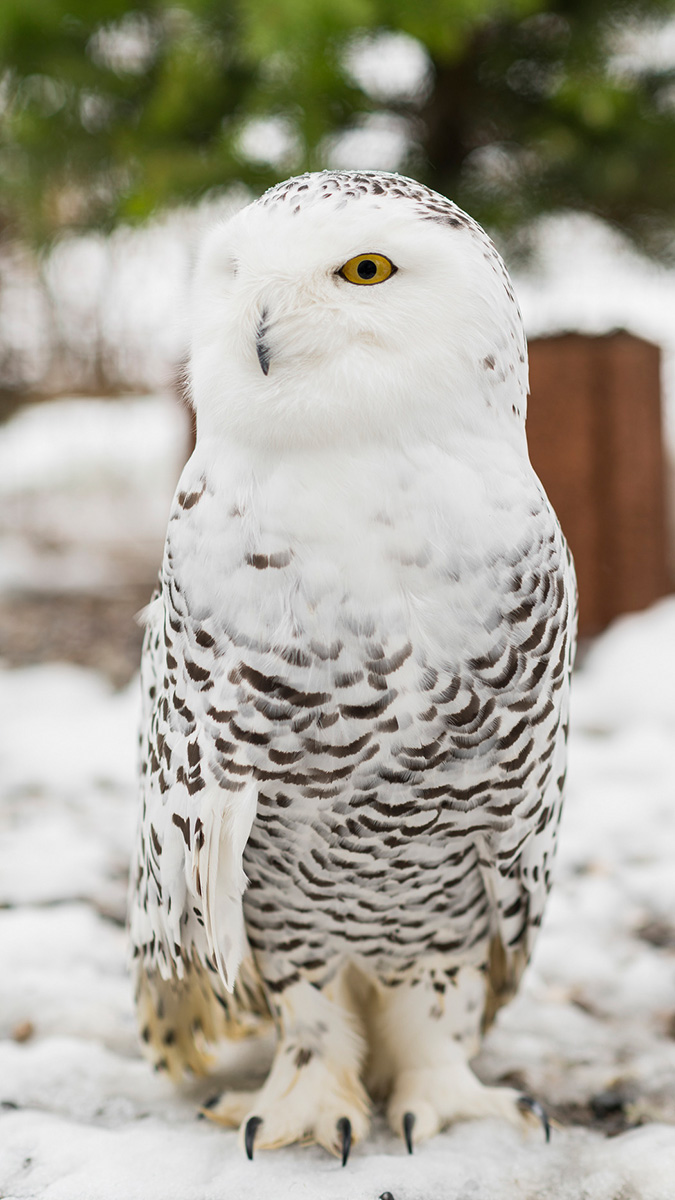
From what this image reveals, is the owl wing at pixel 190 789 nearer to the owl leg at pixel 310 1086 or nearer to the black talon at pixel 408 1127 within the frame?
the owl leg at pixel 310 1086

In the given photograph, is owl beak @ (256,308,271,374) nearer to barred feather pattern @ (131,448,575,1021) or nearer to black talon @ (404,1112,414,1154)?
barred feather pattern @ (131,448,575,1021)

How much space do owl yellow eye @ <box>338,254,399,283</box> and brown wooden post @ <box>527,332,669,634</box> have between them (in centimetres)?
305

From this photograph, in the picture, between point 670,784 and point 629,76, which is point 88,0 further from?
point 670,784

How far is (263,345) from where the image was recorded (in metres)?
1.19

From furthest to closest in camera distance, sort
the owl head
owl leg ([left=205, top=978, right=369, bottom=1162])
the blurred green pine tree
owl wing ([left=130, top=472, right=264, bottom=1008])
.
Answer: the blurred green pine tree < owl leg ([left=205, top=978, right=369, bottom=1162]) < owl wing ([left=130, top=472, right=264, bottom=1008]) < the owl head

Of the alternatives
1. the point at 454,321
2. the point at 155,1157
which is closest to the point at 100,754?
the point at 155,1157

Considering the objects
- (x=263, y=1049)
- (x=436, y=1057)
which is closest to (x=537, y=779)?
(x=436, y=1057)

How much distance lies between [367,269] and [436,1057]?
4.58ft

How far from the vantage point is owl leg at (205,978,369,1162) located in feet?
5.33

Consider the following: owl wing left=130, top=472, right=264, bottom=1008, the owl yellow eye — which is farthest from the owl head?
owl wing left=130, top=472, right=264, bottom=1008

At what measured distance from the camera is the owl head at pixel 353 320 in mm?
1180

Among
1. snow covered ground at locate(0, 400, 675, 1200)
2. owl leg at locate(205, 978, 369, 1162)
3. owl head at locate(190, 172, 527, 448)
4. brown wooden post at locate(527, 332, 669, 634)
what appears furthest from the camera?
brown wooden post at locate(527, 332, 669, 634)

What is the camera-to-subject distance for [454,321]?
1.21 m

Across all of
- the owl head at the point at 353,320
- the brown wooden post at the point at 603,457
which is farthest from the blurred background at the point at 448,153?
the owl head at the point at 353,320
